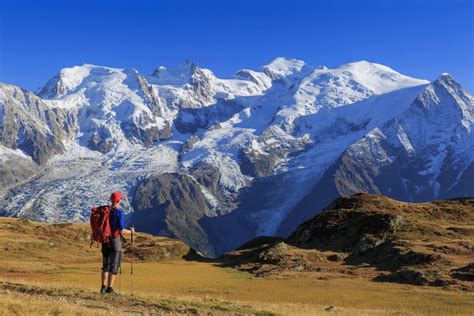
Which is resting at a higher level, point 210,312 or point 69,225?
point 69,225

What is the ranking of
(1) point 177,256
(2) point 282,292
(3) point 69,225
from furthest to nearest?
(3) point 69,225 < (1) point 177,256 < (2) point 282,292

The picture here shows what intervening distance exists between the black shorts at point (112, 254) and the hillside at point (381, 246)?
41.8 meters

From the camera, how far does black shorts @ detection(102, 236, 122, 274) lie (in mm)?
26422

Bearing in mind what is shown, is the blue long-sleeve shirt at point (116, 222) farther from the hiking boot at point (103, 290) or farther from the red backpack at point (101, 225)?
the hiking boot at point (103, 290)

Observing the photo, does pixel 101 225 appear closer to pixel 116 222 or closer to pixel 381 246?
pixel 116 222

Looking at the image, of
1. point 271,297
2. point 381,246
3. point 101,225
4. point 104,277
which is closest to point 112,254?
point 101,225

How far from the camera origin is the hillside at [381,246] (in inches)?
2867

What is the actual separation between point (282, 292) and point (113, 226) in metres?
33.1

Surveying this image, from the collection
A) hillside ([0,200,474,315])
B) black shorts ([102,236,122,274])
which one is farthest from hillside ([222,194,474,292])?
black shorts ([102,236,122,274])

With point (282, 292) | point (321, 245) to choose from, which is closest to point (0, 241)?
point (321, 245)

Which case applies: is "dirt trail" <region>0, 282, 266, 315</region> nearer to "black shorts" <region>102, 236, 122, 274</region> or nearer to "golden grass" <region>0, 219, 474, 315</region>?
"golden grass" <region>0, 219, 474, 315</region>

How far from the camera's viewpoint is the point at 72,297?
92.7ft

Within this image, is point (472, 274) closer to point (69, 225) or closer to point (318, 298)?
point (318, 298)

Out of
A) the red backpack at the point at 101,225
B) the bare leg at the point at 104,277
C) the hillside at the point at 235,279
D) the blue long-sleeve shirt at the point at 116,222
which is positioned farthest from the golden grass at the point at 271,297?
the blue long-sleeve shirt at the point at 116,222
